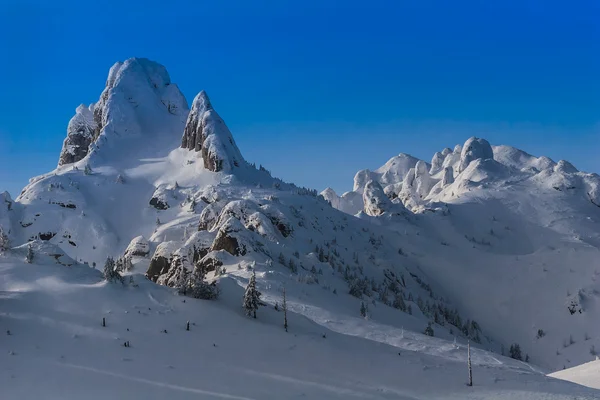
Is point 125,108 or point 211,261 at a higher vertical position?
point 125,108

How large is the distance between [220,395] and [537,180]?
351ft

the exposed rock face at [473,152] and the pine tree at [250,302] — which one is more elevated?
the exposed rock face at [473,152]

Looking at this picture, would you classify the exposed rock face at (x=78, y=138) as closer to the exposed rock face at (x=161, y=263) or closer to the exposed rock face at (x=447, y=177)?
the exposed rock face at (x=161, y=263)

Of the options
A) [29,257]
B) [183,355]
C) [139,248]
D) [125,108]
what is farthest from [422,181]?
[183,355]

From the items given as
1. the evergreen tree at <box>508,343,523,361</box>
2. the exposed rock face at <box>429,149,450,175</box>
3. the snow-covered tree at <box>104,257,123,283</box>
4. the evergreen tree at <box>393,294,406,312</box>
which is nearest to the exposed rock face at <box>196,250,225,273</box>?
the snow-covered tree at <box>104,257,123,283</box>

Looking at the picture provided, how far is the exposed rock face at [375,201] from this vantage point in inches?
3748

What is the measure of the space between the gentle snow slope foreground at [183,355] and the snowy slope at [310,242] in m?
0.17

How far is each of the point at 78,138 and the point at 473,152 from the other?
91.9m

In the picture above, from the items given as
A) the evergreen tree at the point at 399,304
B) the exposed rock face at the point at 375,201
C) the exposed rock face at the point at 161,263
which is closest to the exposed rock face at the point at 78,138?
the exposed rock face at the point at 375,201

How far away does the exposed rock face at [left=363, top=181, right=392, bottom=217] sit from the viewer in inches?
3748

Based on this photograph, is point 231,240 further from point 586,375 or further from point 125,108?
point 125,108

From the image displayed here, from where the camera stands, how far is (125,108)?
356 feet

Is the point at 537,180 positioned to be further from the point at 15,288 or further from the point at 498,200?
the point at 15,288

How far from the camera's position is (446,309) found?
6075 cm
